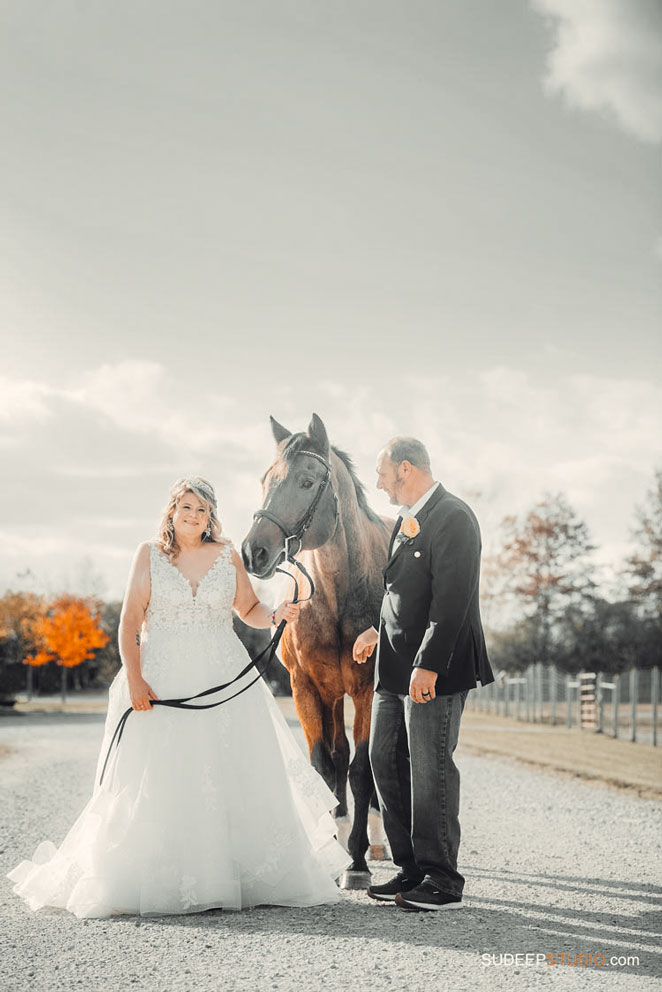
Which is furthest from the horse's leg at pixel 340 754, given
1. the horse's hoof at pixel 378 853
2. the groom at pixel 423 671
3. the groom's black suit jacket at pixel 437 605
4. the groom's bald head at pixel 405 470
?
the groom's bald head at pixel 405 470

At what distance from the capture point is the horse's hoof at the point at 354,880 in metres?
5.08

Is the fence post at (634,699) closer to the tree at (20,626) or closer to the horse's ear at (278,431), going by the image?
the horse's ear at (278,431)

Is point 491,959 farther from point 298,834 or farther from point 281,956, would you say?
point 298,834

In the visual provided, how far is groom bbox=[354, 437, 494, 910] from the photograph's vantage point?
15.4ft

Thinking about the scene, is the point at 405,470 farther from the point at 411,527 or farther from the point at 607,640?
the point at 607,640

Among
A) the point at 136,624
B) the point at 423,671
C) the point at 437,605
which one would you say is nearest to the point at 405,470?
the point at 437,605

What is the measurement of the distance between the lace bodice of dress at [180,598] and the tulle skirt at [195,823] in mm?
160

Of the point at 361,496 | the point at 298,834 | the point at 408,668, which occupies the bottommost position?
the point at 298,834

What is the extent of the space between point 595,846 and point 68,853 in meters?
3.86

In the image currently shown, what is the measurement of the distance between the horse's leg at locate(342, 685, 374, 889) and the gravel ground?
176 millimetres

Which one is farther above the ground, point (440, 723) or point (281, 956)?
point (440, 723)

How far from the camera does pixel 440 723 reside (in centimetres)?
478

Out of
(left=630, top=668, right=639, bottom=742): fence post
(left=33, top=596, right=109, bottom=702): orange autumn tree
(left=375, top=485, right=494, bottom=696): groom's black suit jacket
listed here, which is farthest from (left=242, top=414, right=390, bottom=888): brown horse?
(left=33, top=596, right=109, bottom=702): orange autumn tree

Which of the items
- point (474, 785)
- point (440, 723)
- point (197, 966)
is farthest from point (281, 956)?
point (474, 785)
